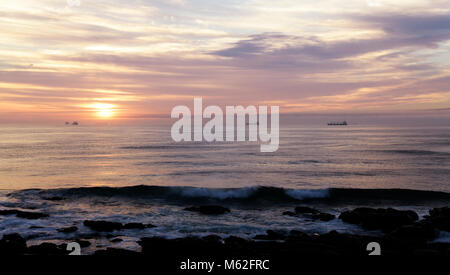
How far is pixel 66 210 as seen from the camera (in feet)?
81.8

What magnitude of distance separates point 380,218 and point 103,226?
54.5ft

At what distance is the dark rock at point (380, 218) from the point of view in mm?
20219

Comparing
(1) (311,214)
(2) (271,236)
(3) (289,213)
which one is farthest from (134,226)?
(1) (311,214)

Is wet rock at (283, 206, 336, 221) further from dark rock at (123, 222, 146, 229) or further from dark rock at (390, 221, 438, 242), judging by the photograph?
dark rock at (123, 222, 146, 229)

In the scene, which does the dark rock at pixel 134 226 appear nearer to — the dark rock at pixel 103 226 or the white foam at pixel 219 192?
the dark rock at pixel 103 226

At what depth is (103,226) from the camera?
65.2ft

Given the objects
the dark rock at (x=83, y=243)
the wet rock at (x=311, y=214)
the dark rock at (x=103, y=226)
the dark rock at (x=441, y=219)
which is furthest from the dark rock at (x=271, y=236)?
the dark rock at (x=441, y=219)

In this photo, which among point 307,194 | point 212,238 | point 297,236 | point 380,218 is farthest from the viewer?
point 307,194

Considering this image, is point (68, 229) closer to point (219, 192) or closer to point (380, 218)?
point (219, 192)

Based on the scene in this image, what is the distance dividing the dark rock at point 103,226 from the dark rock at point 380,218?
562 inches
